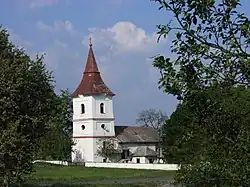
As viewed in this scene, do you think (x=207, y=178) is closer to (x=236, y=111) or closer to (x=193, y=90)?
(x=236, y=111)

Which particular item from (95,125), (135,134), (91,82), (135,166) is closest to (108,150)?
(95,125)

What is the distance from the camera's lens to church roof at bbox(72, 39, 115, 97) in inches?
4131

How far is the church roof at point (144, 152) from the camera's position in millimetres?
104787

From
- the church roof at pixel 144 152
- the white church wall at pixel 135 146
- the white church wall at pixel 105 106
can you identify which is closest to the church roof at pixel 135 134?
the white church wall at pixel 135 146

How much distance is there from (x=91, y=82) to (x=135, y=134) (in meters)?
14.0

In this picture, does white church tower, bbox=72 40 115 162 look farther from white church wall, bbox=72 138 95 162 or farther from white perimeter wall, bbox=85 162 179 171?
white perimeter wall, bbox=85 162 179 171

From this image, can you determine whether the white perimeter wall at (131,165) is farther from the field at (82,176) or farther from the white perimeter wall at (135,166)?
the field at (82,176)

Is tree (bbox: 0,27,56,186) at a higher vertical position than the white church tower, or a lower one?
lower

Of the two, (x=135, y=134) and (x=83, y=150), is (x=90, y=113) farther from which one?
(x=135, y=134)

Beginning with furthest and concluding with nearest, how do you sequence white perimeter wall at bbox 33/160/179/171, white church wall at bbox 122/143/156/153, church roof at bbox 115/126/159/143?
church roof at bbox 115/126/159/143, white church wall at bbox 122/143/156/153, white perimeter wall at bbox 33/160/179/171

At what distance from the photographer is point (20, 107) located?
22.1m

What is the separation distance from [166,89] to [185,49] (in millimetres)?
315

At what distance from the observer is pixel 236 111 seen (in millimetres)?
5027

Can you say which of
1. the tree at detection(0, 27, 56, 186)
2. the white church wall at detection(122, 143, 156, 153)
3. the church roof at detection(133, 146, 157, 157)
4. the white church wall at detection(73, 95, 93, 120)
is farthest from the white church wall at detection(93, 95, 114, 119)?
the tree at detection(0, 27, 56, 186)
